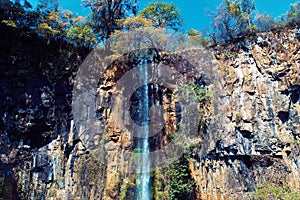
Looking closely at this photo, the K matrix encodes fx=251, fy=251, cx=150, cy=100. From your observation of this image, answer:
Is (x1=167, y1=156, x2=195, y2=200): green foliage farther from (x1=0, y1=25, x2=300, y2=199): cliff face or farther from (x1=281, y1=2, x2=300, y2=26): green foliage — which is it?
(x1=281, y1=2, x2=300, y2=26): green foliage

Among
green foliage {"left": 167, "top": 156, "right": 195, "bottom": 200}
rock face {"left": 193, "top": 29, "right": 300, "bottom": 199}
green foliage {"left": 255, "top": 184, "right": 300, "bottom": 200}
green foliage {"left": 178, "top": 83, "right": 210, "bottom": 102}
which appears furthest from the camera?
green foliage {"left": 178, "top": 83, "right": 210, "bottom": 102}

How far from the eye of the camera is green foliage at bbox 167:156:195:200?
10.4m

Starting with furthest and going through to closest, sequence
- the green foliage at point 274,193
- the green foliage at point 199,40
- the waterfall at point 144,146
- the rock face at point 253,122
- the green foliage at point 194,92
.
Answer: the green foliage at point 199,40 → the green foliage at point 194,92 → the waterfall at point 144,146 → the rock face at point 253,122 → the green foliage at point 274,193

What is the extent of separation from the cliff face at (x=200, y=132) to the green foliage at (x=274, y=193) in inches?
12.2

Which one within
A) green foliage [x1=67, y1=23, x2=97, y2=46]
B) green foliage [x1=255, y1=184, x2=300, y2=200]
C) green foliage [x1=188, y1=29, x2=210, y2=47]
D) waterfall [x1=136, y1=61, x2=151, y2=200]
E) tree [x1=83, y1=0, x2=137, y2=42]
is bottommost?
green foliage [x1=255, y1=184, x2=300, y2=200]

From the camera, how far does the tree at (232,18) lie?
1157 cm

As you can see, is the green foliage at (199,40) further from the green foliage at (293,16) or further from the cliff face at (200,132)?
the green foliage at (293,16)

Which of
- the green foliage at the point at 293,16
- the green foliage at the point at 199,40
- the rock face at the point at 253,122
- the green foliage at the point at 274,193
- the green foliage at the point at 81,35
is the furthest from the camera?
the green foliage at the point at 199,40

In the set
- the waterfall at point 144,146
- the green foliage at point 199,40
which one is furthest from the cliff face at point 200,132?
the green foliage at point 199,40

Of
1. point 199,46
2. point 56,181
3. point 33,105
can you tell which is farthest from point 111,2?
point 56,181

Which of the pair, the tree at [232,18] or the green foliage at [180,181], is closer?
the green foliage at [180,181]

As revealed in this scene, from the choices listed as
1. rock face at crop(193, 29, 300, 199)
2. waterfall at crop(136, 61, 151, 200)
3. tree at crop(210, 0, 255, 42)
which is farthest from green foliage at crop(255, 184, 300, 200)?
tree at crop(210, 0, 255, 42)

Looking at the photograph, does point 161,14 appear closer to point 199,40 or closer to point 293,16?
point 199,40

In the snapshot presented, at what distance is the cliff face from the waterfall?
1.51ft
